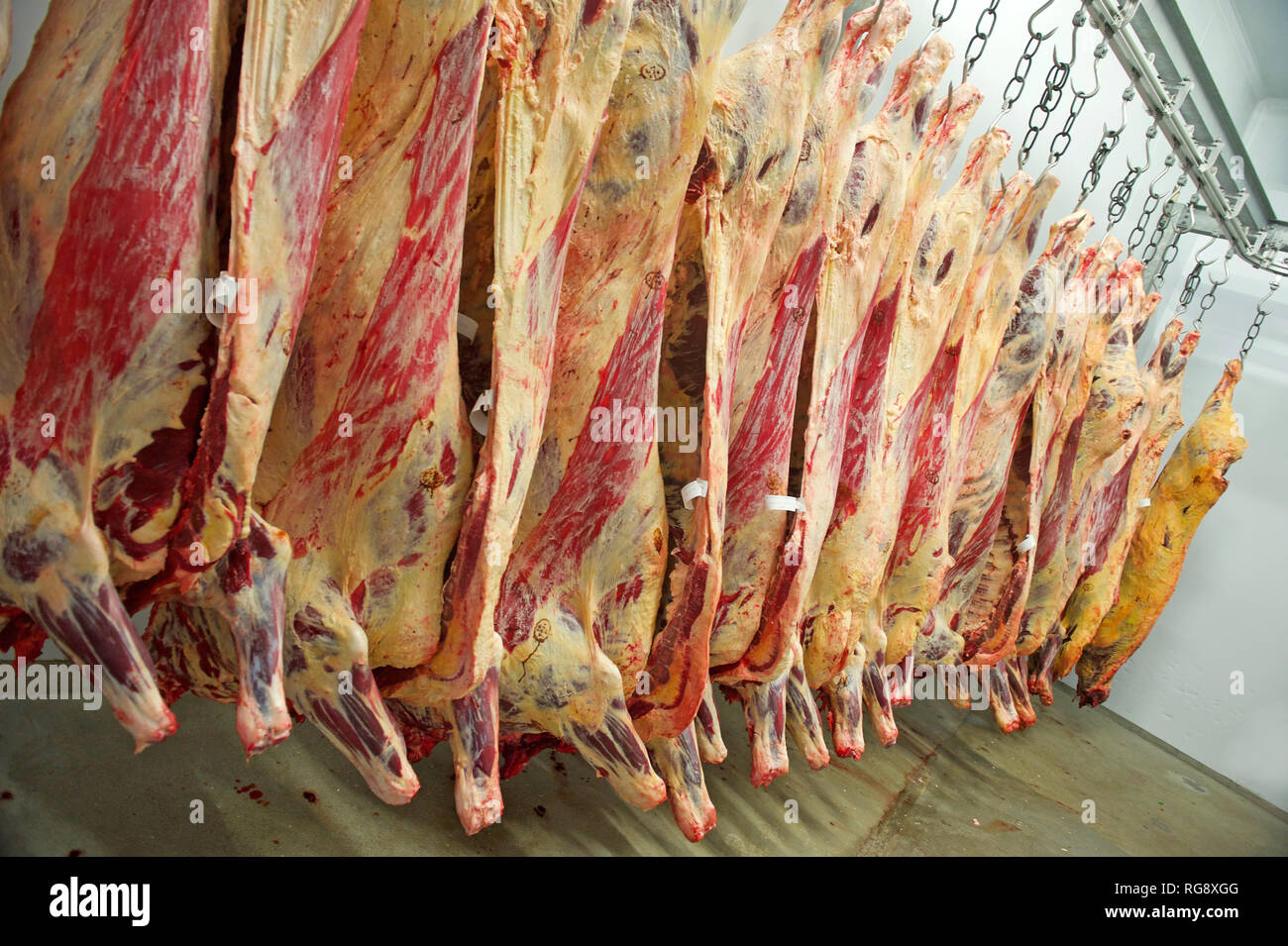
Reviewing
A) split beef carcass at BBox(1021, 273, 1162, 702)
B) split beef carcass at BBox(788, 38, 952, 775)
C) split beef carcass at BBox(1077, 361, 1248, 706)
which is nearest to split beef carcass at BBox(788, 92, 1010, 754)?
split beef carcass at BBox(788, 38, 952, 775)

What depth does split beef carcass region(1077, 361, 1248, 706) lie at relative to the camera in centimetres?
473

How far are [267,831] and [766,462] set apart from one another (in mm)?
1302

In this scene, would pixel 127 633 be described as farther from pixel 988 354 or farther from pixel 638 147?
pixel 988 354

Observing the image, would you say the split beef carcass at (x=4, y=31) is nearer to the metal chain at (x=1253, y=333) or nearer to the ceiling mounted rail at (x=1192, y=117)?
the ceiling mounted rail at (x=1192, y=117)

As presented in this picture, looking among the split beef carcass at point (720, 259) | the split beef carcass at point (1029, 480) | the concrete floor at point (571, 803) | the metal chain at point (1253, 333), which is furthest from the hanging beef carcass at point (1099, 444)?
the split beef carcass at point (720, 259)

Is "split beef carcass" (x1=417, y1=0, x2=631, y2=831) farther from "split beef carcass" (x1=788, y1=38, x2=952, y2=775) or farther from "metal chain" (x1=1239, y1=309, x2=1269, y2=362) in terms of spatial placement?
"metal chain" (x1=1239, y1=309, x2=1269, y2=362)

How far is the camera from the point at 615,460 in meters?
1.71

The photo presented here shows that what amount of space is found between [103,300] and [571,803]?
5.86ft

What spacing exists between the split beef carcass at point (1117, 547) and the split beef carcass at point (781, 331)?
2.81 meters

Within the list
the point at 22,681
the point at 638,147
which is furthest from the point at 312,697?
the point at 638,147

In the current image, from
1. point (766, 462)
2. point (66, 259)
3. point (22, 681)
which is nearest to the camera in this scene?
point (66, 259)

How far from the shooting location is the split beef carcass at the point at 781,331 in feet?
6.59

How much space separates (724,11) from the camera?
1.60 meters

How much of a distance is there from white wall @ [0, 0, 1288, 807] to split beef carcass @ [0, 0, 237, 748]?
15.2 ft
